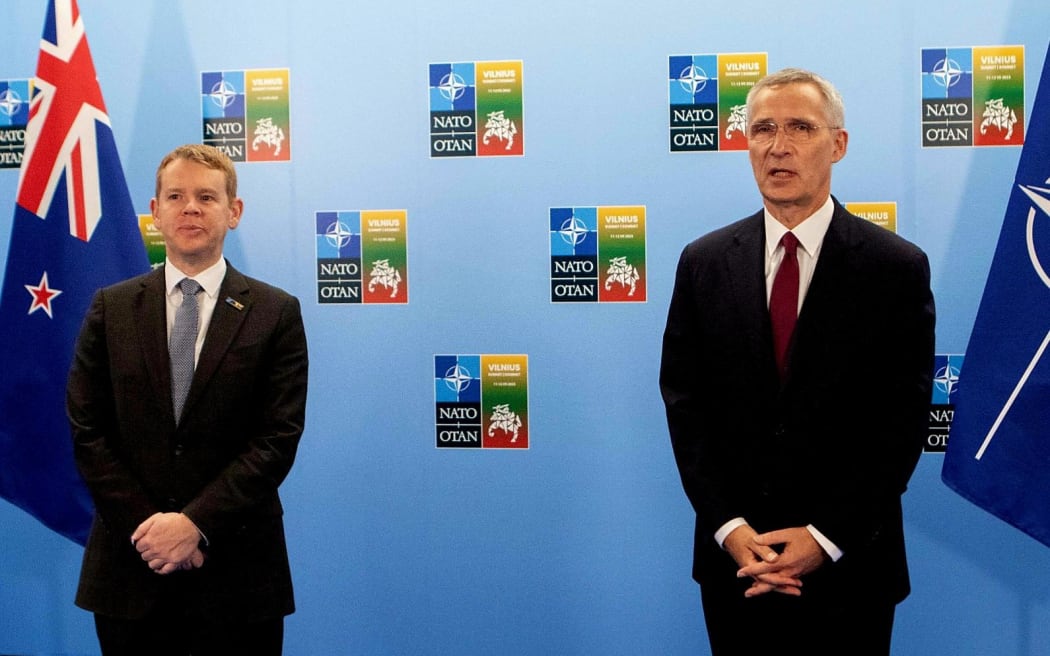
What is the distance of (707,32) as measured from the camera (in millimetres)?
3113

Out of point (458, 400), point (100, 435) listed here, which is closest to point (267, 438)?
point (100, 435)

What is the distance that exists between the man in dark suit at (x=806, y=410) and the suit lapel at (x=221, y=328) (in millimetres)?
987

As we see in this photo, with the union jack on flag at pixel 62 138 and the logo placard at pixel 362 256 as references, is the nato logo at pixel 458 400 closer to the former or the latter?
the logo placard at pixel 362 256

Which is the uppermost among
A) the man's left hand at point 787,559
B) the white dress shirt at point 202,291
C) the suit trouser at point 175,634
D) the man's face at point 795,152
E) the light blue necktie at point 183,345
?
the man's face at point 795,152

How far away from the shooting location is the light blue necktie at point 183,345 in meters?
2.12

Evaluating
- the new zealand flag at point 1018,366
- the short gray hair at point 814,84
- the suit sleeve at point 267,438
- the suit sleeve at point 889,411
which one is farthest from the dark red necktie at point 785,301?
the suit sleeve at point 267,438

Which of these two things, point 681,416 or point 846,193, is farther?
point 846,193

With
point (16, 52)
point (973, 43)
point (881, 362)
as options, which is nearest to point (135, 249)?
point (16, 52)

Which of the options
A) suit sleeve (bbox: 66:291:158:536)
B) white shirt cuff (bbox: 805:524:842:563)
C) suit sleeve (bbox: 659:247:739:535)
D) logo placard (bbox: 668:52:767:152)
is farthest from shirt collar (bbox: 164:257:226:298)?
logo placard (bbox: 668:52:767:152)

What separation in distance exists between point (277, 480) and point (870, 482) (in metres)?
1.26

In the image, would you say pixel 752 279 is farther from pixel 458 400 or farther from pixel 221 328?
pixel 458 400

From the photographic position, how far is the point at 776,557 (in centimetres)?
191

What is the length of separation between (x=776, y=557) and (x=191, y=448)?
124 cm

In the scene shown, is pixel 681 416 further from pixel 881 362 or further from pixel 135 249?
pixel 135 249
